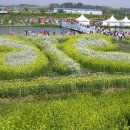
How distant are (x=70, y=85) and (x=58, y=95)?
96cm

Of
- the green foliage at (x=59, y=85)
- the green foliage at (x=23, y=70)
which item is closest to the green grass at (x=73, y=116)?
the green foliage at (x=59, y=85)

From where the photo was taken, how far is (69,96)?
22859 millimetres

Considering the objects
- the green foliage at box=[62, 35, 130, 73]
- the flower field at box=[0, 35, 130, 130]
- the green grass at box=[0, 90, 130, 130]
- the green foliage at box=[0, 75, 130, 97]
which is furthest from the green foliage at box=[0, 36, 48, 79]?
the green grass at box=[0, 90, 130, 130]

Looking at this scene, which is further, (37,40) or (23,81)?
(37,40)

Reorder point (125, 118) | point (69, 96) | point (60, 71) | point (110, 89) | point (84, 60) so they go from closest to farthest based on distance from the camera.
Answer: point (125, 118)
point (69, 96)
point (110, 89)
point (60, 71)
point (84, 60)

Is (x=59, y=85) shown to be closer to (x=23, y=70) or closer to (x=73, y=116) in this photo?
(x=23, y=70)

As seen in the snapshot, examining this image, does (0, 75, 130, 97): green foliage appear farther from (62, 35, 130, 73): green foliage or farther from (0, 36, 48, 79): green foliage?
(62, 35, 130, 73): green foliage

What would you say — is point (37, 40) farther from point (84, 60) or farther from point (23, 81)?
point (23, 81)

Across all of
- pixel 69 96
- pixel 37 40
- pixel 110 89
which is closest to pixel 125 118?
pixel 69 96

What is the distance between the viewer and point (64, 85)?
23.9m

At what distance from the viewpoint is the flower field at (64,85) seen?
637 inches

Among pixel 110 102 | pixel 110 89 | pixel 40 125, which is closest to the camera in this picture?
pixel 40 125

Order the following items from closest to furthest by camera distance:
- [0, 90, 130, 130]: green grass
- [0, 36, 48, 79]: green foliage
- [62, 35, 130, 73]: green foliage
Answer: [0, 90, 130, 130]: green grass < [0, 36, 48, 79]: green foliage < [62, 35, 130, 73]: green foliage

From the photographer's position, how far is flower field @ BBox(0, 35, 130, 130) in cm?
1619
